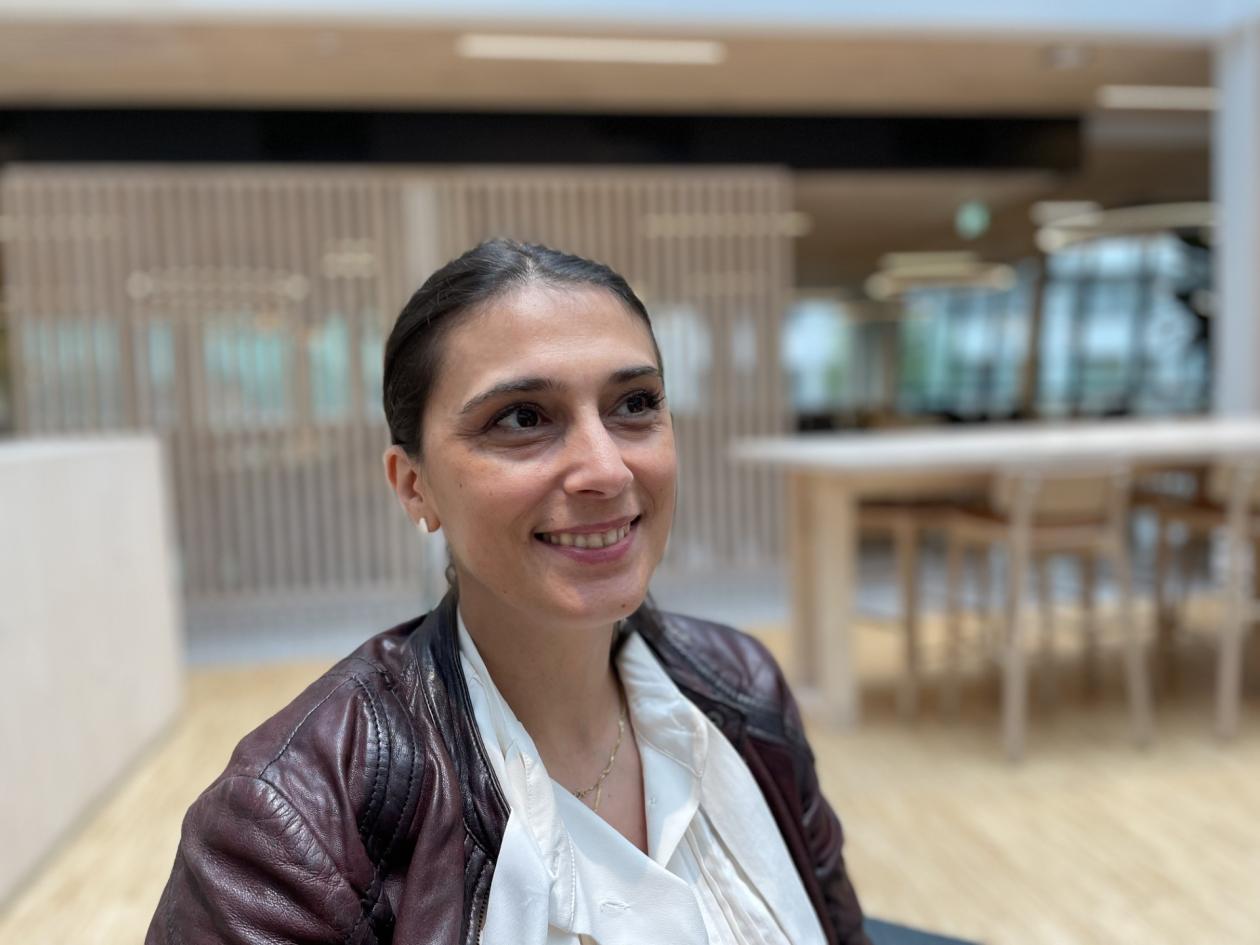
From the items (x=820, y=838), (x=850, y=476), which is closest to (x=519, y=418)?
(x=820, y=838)

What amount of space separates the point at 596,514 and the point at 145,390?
18.7 ft

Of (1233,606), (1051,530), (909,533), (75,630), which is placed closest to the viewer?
(75,630)

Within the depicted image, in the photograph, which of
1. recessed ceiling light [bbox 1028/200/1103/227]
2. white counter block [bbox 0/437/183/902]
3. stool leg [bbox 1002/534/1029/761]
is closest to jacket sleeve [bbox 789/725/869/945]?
white counter block [bbox 0/437/183/902]

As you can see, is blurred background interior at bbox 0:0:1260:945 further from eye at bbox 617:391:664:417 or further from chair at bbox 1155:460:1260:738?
eye at bbox 617:391:664:417

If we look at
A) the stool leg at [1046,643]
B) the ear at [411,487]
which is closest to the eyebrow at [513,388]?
the ear at [411,487]

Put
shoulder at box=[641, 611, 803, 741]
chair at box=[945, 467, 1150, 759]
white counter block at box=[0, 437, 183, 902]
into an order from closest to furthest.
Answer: shoulder at box=[641, 611, 803, 741] → white counter block at box=[0, 437, 183, 902] → chair at box=[945, 467, 1150, 759]

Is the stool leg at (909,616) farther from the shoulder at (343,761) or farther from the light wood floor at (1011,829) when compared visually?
the shoulder at (343,761)

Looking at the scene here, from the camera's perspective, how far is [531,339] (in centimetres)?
89

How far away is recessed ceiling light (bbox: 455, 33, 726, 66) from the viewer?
510cm

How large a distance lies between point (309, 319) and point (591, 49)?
2.27 metres

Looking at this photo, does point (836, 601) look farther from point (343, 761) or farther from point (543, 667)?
point (343, 761)

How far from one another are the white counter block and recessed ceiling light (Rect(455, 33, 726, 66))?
8.68ft

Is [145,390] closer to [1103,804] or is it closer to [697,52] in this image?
[697,52]

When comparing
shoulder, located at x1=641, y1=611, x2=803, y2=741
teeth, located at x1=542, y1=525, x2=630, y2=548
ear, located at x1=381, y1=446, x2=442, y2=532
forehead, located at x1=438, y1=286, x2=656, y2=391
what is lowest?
shoulder, located at x1=641, y1=611, x2=803, y2=741
